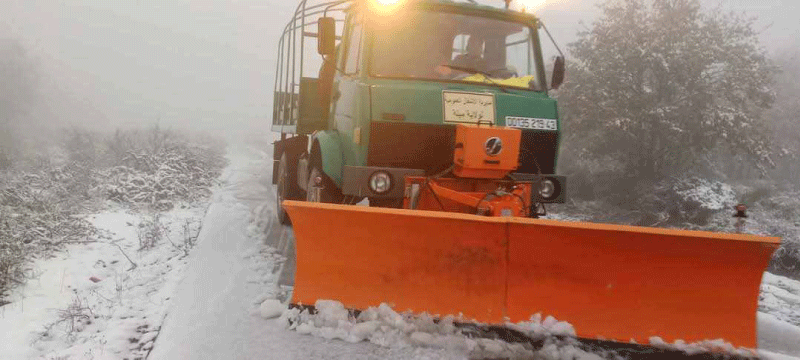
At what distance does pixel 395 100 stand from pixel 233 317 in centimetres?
208

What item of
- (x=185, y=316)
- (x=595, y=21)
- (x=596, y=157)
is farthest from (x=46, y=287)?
(x=595, y=21)

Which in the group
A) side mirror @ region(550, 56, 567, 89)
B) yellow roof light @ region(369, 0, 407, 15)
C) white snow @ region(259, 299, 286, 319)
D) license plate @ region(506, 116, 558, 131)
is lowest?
white snow @ region(259, 299, 286, 319)

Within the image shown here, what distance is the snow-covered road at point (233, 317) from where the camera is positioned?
11.5 ft

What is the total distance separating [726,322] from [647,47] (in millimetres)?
17170

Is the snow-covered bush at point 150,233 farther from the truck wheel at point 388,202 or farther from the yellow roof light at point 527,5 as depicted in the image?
the yellow roof light at point 527,5

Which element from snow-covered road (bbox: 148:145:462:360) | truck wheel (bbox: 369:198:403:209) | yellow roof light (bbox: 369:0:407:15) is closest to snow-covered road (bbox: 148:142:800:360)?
snow-covered road (bbox: 148:145:462:360)

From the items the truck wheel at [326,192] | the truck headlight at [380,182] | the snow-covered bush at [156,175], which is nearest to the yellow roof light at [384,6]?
the truck headlight at [380,182]

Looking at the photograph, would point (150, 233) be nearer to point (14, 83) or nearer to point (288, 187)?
point (288, 187)

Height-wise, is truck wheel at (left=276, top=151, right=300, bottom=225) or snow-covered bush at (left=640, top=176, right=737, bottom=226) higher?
truck wheel at (left=276, top=151, right=300, bottom=225)

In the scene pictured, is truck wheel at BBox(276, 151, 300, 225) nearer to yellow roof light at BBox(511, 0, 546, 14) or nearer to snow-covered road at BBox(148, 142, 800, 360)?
snow-covered road at BBox(148, 142, 800, 360)

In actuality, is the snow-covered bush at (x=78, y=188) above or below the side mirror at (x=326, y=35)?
below

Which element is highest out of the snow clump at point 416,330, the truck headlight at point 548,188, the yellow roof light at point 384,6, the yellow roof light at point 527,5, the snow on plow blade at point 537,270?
the yellow roof light at point 527,5

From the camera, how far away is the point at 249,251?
239 inches

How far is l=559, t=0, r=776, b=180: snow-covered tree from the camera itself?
18.3 metres
